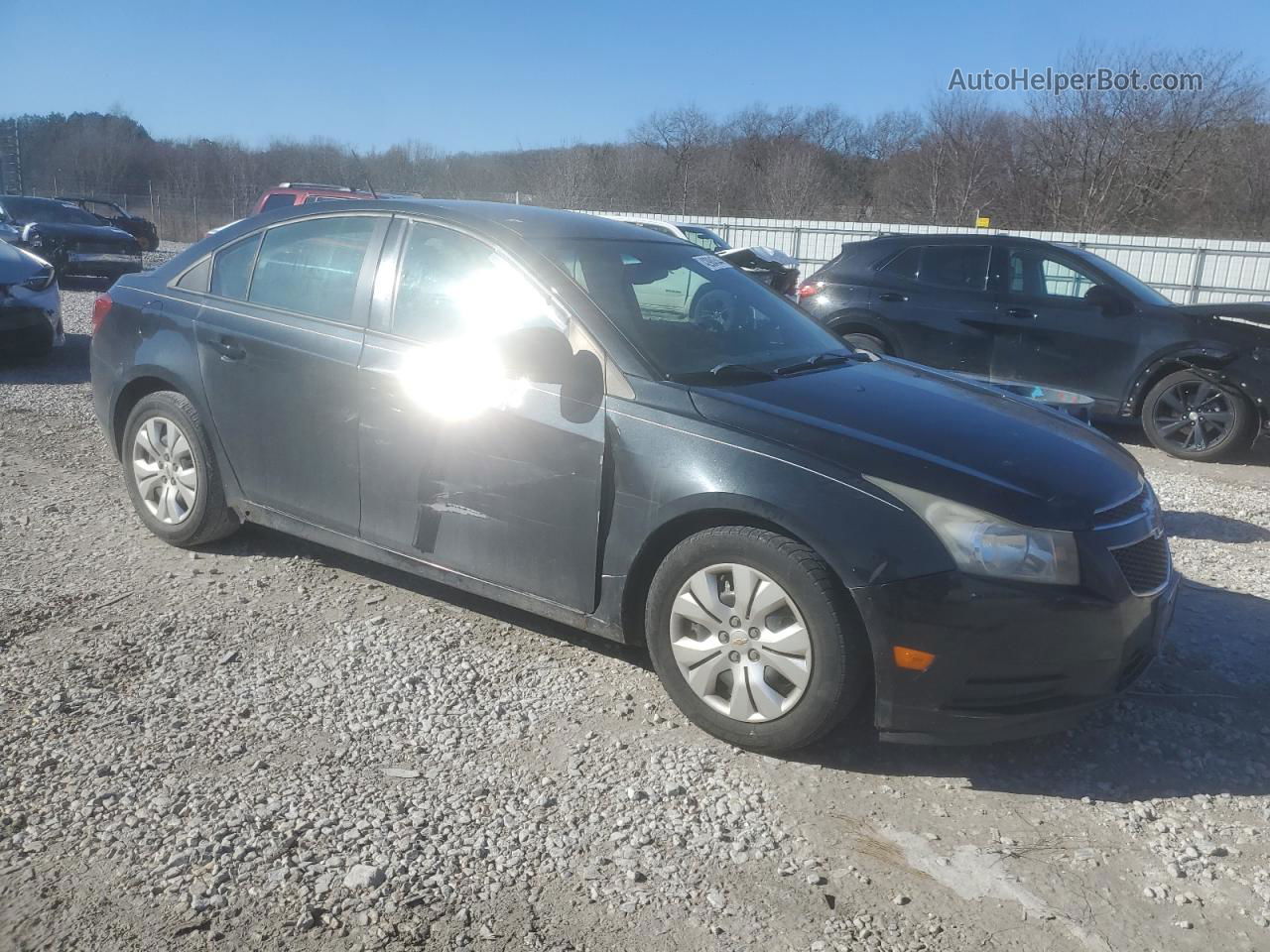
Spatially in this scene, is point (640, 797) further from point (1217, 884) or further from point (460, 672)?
point (1217, 884)

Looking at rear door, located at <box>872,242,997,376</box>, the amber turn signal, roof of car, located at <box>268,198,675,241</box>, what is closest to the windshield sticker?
roof of car, located at <box>268,198,675,241</box>

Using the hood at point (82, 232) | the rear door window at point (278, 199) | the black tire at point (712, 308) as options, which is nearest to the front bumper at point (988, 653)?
the black tire at point (712, 308)

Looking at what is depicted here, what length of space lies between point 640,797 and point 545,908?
58 cm

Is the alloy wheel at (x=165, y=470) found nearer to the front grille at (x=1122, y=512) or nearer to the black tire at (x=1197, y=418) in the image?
the front grille at (x=1122, y=512)

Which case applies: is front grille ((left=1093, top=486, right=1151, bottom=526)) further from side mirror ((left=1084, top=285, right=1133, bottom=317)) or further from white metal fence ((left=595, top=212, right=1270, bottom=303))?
white metal fence ((left=595, top=212, right=1270, bottom=303))

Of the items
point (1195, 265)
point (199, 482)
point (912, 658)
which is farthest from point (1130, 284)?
point (1195, 265)

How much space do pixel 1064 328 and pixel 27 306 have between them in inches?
363

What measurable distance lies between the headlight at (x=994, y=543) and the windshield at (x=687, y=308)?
3.37ft

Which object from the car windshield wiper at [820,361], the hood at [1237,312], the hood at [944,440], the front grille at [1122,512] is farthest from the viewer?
the hood at [1237,312]

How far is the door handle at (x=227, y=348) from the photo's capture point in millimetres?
4559

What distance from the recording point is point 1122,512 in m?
3.43

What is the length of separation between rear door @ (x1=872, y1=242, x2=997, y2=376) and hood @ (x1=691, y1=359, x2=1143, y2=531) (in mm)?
5362

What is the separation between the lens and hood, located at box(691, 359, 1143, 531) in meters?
3.21

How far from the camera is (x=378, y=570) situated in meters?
4.89
